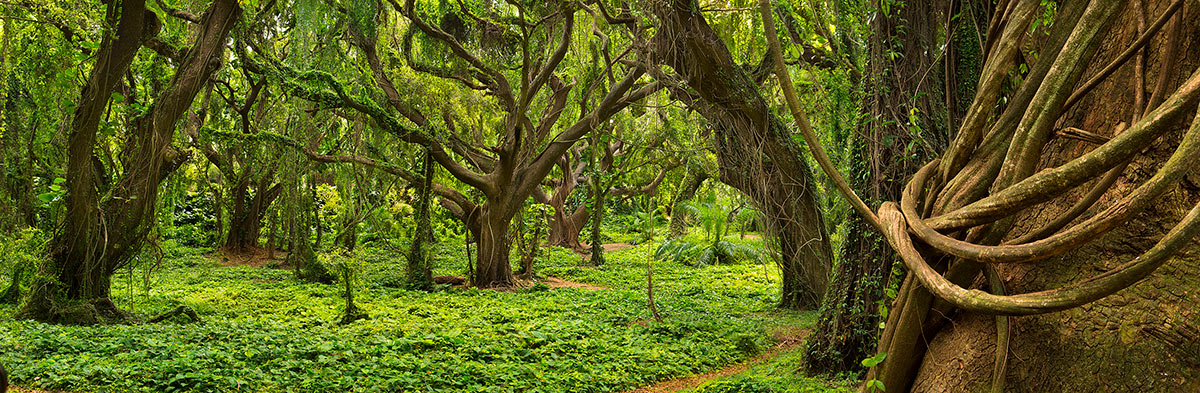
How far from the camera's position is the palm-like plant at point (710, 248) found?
14945 millimetres

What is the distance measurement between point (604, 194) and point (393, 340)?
716 centimetres

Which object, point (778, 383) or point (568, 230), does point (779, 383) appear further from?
point (568, 230)

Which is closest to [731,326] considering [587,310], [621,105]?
[587,310]

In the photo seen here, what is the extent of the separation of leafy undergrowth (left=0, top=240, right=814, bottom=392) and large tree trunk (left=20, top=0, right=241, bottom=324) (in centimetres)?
52

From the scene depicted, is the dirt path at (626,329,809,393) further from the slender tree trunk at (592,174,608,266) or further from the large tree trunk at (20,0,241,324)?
the slender tree trunk at (592,174,608,266)

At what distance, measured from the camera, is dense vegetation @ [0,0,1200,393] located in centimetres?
170

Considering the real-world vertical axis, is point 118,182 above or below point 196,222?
below

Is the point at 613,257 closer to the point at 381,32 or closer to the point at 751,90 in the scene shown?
the point at 381,32

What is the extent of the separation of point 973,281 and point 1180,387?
486 millimetres

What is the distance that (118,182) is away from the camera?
260 inches

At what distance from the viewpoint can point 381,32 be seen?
33.6 ft

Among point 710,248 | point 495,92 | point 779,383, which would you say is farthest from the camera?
point 710,248

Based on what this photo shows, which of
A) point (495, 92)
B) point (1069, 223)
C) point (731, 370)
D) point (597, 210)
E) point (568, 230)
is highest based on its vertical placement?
point (495, 92)

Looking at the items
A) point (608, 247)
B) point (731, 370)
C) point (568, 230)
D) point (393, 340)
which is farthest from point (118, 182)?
point (608, 247)
